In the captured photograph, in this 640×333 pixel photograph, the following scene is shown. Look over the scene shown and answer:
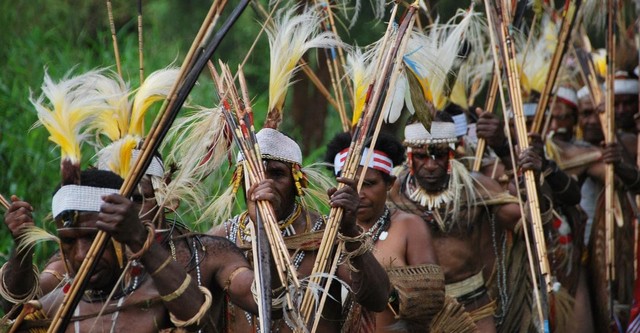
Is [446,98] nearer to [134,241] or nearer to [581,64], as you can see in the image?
[581,64]

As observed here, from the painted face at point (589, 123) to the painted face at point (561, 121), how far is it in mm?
274

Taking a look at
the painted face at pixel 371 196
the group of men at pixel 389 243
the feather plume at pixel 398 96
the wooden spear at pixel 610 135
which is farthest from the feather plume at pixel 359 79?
the wooden spear at pixel 610 135

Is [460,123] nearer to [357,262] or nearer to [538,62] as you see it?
[538,62]

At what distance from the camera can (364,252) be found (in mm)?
4926

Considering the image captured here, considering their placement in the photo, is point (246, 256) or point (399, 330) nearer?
point (246, 256)

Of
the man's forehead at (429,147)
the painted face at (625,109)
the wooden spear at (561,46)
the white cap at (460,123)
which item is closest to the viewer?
the wooden spear at (561,46)

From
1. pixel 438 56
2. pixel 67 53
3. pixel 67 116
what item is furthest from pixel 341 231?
pixel 67 53

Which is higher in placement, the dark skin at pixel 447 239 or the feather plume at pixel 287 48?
the feather plume at pixel 287 48

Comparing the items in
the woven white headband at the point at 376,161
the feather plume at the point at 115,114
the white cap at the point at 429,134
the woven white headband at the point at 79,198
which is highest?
the feather plume at the point at 115,114

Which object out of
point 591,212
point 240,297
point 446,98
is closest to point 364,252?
point 240,297

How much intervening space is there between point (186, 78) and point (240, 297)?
951 mm

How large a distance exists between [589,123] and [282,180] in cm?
465

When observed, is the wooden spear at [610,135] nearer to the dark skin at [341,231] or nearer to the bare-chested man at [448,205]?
the bare-chested man at [448,205]

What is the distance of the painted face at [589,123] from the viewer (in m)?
9.47
